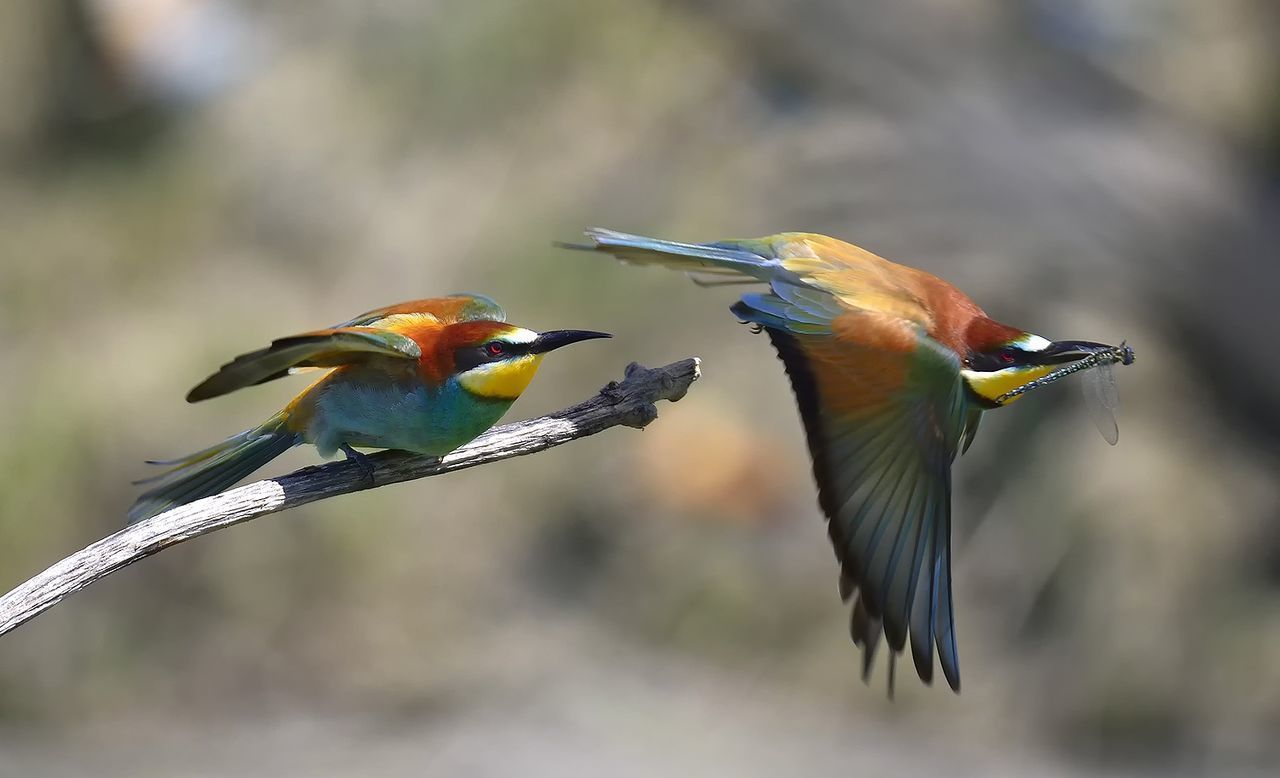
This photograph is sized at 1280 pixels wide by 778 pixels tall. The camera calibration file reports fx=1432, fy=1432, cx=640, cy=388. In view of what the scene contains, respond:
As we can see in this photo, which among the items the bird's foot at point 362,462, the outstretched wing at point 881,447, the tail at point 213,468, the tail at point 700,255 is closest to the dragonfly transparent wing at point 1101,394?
the outstretched wing at point 881,447

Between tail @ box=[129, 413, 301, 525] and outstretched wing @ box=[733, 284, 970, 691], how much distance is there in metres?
0.85

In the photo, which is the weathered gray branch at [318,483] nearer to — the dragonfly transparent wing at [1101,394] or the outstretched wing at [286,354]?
the outstretched wing at [286,354]

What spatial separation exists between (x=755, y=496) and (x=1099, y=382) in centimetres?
328

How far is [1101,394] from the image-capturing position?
139cm

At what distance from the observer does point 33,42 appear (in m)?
5.37

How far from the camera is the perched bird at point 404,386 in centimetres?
170

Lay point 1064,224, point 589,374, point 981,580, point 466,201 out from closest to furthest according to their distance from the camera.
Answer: point 1064,224, point 981,580, point 589,374, point 466,201

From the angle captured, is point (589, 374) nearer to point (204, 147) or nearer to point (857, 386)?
point (204, 147)

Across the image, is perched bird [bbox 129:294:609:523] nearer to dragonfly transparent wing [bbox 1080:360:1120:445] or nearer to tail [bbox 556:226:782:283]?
tail [bbox 556:226:782:283]

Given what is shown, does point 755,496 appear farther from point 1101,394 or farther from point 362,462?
point 1101,394

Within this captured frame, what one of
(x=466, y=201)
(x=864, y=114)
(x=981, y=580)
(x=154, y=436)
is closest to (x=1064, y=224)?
(x=864, y=114)

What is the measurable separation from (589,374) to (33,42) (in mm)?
2493

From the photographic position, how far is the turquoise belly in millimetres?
1757

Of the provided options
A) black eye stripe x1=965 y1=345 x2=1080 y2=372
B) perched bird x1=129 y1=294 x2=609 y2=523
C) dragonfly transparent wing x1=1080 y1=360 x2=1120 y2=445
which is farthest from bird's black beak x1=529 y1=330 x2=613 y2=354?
dragonfly transparent wing x1=1080 y1=360 x2=1120 y2=445
